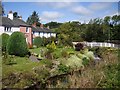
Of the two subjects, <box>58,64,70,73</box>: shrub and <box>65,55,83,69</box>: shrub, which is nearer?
<box>58,64,70,73</box>: shrub

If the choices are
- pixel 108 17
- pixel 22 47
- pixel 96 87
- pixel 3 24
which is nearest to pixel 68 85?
pixel 96 87

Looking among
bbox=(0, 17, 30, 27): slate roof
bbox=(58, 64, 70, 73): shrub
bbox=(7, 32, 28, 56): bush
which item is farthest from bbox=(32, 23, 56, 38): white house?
bbox=(58, 64, 70, 73): shrub

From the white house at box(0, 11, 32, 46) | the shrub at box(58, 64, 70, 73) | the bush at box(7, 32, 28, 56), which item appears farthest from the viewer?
the white house at box(0, 11, 32, 46)

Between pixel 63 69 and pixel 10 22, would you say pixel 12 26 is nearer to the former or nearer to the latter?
pixel 10 22

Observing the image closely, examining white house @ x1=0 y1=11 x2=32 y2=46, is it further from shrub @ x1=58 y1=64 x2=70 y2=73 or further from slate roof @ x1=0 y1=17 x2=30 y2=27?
shrub @ x1=58 y1=64 x2=70 y2=73

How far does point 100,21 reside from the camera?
75.4m

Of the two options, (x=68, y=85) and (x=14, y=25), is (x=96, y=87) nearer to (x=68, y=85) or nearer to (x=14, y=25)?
(x=68, y=85)

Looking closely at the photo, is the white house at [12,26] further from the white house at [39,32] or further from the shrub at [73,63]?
the shrub at [73,63]

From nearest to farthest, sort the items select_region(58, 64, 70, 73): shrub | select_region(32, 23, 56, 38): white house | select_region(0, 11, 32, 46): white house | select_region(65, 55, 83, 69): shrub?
select_region(58, 64, 70, 73): shrub, select_region(65, 55, 83, 69): shrub, select_region(0, 11, 32, 46): white house, select_region(32, 23, 56, 38): white house

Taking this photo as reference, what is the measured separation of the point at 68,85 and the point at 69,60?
1024cm

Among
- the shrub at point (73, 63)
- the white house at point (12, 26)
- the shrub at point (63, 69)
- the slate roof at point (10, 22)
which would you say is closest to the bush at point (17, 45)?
the shrub at point (73, 63)

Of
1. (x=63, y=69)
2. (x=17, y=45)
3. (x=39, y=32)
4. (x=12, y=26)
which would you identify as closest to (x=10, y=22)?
(x=12, y=26)

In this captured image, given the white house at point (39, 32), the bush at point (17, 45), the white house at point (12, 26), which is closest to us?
the bush at point (17, 45)

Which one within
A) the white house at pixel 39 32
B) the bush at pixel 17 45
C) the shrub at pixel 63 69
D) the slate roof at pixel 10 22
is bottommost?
the shrub at pixel 63 69
